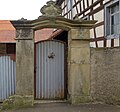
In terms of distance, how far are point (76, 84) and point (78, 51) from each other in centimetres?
112

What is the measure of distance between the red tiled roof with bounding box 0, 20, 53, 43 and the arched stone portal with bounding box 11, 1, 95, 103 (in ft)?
55.2

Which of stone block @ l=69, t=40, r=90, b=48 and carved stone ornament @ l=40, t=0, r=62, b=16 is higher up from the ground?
carved stone ornament @ l=40, t=0, r=62, b=16

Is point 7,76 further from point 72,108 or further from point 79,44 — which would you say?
point 72,108

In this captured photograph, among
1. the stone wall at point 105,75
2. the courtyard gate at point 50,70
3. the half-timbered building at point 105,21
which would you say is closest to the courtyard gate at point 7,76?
the courtyard gate at point 50,70

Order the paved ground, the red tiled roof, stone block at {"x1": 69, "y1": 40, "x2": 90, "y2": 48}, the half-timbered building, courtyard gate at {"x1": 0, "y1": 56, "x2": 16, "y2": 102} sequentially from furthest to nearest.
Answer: the red tiled roof → the half-timbered building → courtyard gate at {"x1": 0, "y1": 56, "x2": 16, "y2": 102} → stone block at {"x1": 69, "y1": 40, "x2": 90, "y2": 48} → the paved ground

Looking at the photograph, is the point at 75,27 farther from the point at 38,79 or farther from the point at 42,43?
the point at 38,79

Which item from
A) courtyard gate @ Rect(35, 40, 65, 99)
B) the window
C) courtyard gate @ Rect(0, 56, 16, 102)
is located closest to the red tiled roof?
the window

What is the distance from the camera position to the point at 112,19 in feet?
46.2

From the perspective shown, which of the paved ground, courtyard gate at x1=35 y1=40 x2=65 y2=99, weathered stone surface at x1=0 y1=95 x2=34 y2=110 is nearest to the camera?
the paved ground

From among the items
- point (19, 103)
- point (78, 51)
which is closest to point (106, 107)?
point (78, 51)

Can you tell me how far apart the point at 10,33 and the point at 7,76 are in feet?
82.8

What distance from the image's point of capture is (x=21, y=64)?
1087 centimetres

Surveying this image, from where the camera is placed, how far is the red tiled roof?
32781 mm

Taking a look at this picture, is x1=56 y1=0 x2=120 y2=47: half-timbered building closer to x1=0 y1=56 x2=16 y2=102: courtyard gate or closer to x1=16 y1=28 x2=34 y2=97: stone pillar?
x1=16 y1=28 x2=34 y2=97: stone pillar
